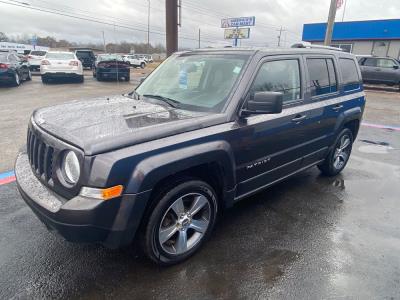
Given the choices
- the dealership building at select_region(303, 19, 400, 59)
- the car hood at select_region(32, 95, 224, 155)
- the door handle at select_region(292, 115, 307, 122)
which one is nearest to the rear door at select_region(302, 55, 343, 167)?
the door handle at select_region(292, 115, 307, 122)

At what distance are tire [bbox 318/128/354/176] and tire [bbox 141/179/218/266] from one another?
2537mm

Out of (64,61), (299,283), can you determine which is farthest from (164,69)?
(64,61)

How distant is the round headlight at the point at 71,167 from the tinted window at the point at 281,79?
176 centimetres

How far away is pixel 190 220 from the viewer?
2836mm

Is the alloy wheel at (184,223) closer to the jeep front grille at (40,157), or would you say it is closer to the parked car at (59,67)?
the jeep front grille at (40,157)

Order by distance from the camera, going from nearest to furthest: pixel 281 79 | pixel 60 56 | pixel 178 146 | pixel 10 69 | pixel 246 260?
pixel 178 146, pixel 246 260, pixel 281 79, pixel 10 69, pixel 60 56

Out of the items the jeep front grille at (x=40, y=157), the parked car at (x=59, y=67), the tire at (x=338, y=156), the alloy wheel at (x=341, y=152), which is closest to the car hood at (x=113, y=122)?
the jeep front grille at (x=40, y=157)

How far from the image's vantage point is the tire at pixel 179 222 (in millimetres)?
2532

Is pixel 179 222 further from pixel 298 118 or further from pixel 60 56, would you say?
pixel 60 56

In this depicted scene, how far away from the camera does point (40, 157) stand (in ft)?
8.50

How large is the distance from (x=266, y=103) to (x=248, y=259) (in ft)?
4.70

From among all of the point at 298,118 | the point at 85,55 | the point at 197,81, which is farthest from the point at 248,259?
the point at 85,55

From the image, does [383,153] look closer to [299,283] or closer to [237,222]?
[237,222]

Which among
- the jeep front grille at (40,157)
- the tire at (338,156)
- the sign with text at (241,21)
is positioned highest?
the sign with text at (241,21)
